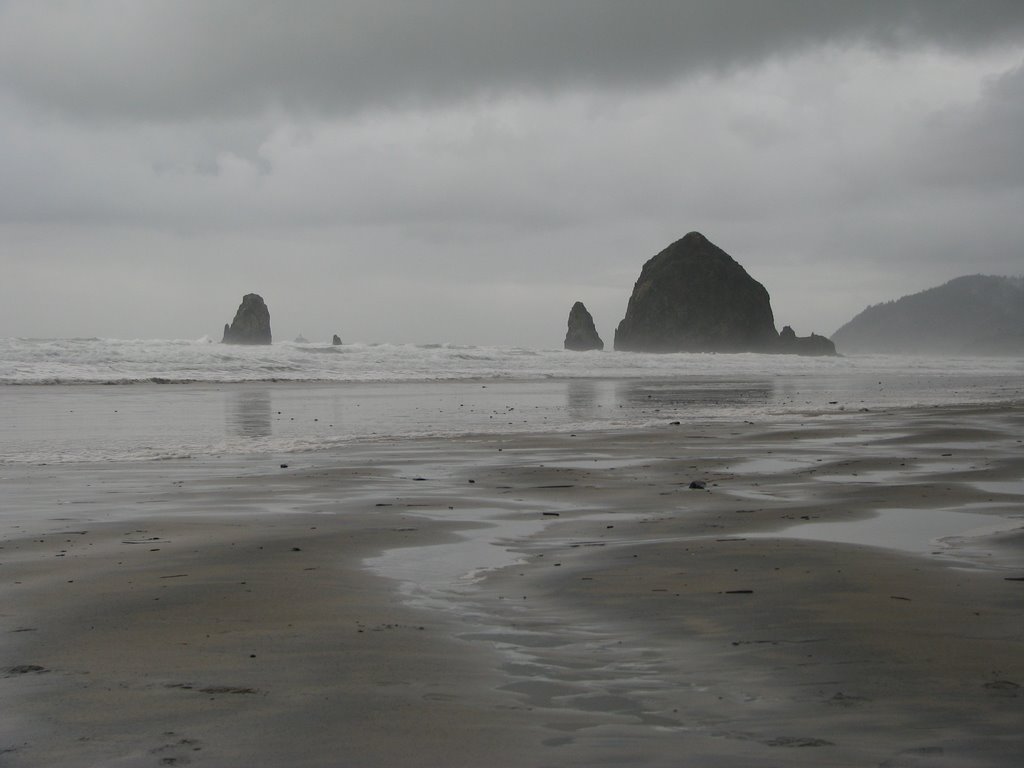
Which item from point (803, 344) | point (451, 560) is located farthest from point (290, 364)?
point (803, 344)

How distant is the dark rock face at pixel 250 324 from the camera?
86062mm

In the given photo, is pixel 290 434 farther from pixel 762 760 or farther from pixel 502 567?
pixel 762 760

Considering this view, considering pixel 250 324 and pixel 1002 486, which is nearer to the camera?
pixel 1002 486

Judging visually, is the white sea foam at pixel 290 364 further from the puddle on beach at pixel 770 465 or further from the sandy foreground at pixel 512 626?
the sandy foreground at pixel 512 626

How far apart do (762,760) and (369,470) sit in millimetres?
7941

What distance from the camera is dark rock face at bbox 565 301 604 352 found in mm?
121438

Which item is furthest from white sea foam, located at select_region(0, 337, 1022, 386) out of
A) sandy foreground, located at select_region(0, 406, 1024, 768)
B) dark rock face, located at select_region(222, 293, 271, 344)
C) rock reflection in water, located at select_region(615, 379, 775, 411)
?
dark rock face, located at select_region(222, 293, 271, 344)

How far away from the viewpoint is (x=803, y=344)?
118 metres

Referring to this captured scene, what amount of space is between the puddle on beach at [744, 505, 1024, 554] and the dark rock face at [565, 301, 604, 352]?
113709 mm

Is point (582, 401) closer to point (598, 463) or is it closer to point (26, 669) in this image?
point (598, 463)

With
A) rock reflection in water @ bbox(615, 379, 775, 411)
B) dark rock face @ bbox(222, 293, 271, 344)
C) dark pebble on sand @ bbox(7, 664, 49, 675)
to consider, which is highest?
dark rock face @ bbox(222, 293, 271, 344)

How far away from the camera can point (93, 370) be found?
3219 centimetres

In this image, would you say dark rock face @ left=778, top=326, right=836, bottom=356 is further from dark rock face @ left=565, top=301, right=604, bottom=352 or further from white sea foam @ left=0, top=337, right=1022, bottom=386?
white sea foam @ left=0, top=337, right=1022, bottom=386

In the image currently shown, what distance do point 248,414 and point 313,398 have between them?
560cm
